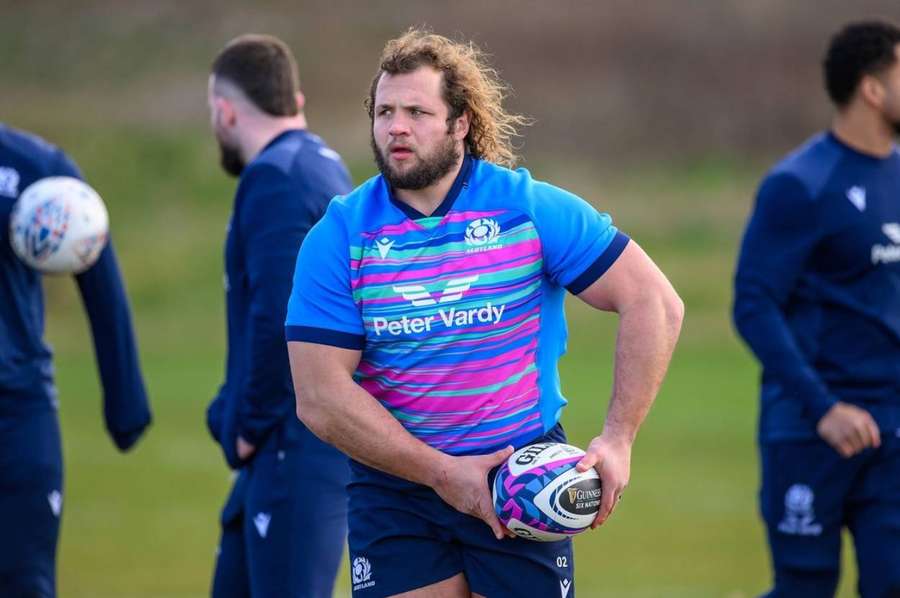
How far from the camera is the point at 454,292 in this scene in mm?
4387

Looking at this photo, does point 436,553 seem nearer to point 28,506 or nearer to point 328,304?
point 328,304

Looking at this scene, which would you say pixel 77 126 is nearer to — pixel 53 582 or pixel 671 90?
pixel 671 90

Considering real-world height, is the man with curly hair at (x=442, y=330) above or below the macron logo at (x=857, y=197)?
below

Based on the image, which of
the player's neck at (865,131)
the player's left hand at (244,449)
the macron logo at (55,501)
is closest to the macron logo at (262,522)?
the player's left hand at (244,449)

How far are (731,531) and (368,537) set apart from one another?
7.11 metres

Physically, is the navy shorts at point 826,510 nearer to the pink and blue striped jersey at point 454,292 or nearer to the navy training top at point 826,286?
the navy training top at point 826,286

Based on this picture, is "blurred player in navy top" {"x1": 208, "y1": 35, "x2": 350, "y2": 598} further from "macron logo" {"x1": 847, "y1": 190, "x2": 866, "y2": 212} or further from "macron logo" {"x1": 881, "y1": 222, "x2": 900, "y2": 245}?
"macron logo" {"x1": 881, "y1": 222, "x2": 900, "y2": 245}

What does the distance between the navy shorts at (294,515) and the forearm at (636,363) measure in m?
1.52

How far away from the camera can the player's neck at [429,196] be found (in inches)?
177

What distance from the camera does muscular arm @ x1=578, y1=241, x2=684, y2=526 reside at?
438cm

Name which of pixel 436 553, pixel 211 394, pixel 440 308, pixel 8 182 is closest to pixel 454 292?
pixel 440 308

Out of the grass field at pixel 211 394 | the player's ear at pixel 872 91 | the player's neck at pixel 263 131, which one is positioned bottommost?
the grass field at pixel 211 394

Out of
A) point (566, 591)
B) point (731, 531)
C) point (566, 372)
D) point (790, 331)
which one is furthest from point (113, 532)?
point (566, 372)

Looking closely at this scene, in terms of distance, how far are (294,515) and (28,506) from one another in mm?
999
